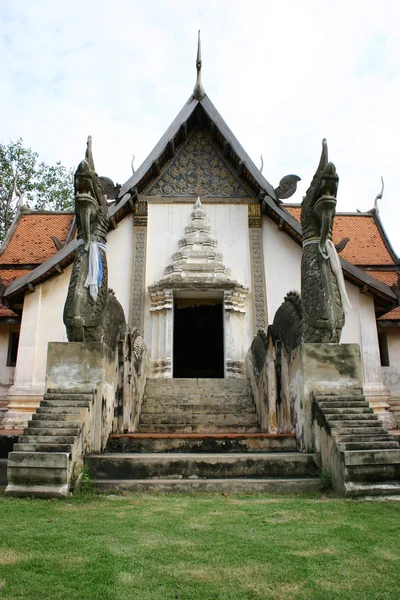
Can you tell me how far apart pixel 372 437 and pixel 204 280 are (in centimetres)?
607

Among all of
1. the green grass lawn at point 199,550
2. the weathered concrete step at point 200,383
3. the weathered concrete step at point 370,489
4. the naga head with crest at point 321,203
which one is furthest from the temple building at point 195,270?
the green grass lawn at point 199,550

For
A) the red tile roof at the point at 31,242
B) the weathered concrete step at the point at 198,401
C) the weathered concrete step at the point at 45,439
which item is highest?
the red tile roof at the point at 31,242

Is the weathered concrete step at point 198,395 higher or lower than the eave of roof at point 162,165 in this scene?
lower

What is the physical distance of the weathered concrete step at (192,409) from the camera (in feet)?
23.7

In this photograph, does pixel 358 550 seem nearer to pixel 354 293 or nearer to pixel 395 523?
pixel 395 523

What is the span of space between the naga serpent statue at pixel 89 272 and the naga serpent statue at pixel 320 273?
2140 millimetres

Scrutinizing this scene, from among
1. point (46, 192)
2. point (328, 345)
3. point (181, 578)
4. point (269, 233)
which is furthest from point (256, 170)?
point (46, 192)

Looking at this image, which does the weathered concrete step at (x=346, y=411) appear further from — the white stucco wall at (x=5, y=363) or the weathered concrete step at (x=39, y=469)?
the white stucco wall at (x=5, y=363)

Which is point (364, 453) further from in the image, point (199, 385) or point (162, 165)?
point (162, 165)

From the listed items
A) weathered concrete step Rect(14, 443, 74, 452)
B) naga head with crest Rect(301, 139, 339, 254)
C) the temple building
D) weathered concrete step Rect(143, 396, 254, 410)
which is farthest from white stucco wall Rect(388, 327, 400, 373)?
weathered concrete step Rect(14, 443, 74, 452)

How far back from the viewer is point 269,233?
1100 centimetres

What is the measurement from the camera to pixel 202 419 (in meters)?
7.04

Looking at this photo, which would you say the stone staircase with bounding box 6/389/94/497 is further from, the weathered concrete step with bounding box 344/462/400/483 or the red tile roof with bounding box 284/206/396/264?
the red tile roof with bounding box 284/206/396/264

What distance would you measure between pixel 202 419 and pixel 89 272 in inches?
101
